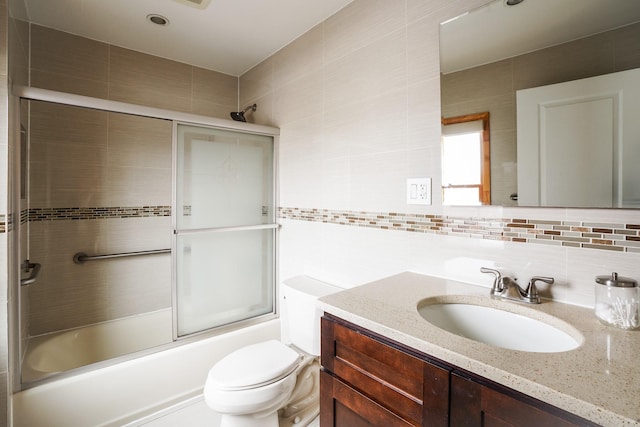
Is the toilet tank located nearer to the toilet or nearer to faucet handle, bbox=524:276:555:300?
the toilet

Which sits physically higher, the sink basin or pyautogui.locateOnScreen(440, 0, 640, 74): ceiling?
pyautogui.locateOnScreen(440, 0, 640, 74): ceiling

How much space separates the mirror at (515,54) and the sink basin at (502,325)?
398mm

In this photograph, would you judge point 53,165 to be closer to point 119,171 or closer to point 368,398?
point 119,171

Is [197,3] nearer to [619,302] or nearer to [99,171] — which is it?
[99,171]

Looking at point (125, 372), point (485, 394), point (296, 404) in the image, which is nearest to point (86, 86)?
point (125, 372)

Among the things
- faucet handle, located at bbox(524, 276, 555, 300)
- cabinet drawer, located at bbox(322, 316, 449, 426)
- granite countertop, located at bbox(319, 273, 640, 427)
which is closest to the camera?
granite countertop, located at bbox(319, 273, 640, 427)

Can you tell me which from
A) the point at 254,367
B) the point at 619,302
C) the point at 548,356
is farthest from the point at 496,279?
the point at 254,367

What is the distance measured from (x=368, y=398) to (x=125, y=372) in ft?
4.83

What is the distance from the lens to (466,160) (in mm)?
1292

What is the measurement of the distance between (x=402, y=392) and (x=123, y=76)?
2.68 metres

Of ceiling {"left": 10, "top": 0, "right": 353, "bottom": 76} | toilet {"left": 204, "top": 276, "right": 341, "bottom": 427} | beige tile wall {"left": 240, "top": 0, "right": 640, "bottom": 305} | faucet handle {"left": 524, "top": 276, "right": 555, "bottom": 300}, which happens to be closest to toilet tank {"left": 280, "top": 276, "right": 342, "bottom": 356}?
toilet {"left": 204, "top": 276, "right": 341, "bottom": 427}

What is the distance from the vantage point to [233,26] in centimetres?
203

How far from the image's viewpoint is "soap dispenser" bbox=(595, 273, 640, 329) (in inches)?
33.5

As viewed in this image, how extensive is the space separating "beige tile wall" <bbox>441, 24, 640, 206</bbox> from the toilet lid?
1.18 m
